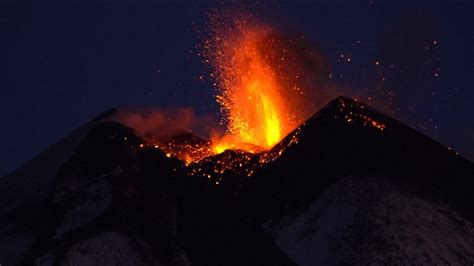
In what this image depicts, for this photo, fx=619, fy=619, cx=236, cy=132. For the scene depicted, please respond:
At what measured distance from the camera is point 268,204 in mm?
22469

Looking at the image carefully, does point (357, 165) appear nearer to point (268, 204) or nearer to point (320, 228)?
point (320, 228)

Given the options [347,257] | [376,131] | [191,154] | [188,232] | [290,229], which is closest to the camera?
[347,257]

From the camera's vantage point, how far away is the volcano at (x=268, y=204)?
19.0 meters

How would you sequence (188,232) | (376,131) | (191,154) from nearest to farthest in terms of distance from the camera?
(188,232) < (376,131) < (191,154)

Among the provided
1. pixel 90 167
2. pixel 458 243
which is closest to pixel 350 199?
pixel 458 243

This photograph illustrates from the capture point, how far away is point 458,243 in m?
18.5

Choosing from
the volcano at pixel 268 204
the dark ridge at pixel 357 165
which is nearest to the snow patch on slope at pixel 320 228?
the volcano at pixel 268 204

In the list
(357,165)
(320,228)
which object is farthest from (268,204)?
(357,165)

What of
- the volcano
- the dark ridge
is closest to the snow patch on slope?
the volcano

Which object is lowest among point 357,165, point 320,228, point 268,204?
point 320,228

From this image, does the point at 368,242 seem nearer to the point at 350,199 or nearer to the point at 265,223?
the point at 350,199

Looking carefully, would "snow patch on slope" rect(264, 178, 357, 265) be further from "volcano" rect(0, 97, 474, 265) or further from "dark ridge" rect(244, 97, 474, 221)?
"dark ridge" rect(244, 97, 474, 221)

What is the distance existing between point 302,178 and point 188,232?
4575 millimetres

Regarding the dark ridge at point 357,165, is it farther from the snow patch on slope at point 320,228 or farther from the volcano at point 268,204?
the snow patch on slope at point 320,228
